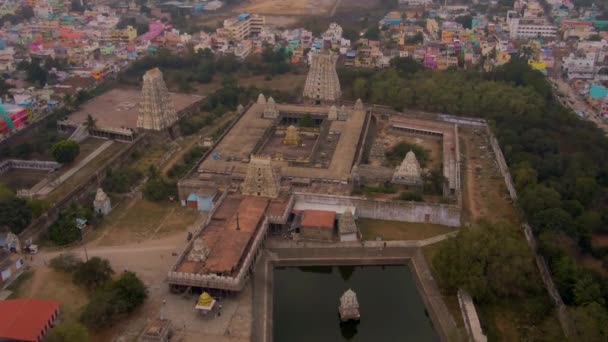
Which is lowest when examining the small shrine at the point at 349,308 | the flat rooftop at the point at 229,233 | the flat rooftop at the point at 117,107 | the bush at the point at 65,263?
the small shrine at the point at 349,308

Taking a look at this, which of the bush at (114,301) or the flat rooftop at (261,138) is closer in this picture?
the bush at (114,301)

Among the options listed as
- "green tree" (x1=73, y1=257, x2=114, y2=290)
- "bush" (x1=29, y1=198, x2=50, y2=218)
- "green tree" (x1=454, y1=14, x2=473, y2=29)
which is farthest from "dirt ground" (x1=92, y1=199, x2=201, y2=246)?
"green tree" (x1=454, y1=14, x2=473, y2=29)

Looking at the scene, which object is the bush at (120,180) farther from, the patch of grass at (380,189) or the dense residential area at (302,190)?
the patch of grass at (380,189)

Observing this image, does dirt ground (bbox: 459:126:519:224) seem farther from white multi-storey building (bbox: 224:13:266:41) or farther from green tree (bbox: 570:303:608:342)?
white multi-storey building (bbox: 224:13:266:41)

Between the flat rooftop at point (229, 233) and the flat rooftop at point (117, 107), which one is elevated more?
the flat rooftop at point (117, 107)

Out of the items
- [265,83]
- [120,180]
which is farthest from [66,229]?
[265,83]

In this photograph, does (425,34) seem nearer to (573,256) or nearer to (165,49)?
(165,49)

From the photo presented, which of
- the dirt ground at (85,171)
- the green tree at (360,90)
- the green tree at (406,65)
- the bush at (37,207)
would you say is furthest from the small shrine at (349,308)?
the green tree at (406,65)

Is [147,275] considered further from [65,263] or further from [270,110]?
[270,110]

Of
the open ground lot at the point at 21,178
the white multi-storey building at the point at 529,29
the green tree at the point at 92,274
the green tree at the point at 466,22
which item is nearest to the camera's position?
the green tree at the point at 92,274
